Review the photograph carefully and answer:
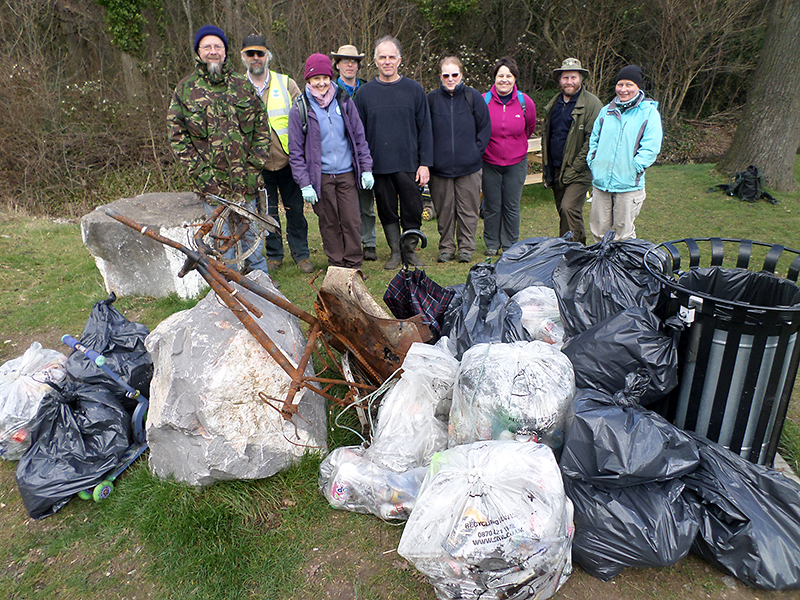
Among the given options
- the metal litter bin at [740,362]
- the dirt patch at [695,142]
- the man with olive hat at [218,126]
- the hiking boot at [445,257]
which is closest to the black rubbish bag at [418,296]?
the metal litter bin at [740,362]

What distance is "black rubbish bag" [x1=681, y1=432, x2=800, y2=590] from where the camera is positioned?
6.80ft

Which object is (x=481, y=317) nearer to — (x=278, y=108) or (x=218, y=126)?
(x=218, y=126)

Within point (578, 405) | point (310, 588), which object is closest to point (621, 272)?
point (578, 405)

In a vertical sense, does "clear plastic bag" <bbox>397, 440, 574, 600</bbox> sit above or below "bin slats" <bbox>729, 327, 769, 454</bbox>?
below

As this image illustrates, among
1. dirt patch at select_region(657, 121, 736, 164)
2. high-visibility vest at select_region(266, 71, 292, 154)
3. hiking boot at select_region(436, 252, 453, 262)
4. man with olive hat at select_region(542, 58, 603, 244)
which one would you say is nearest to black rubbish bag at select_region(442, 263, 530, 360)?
hiking boot at select_region(436, 252, 453, 262)

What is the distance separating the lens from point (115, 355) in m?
3.16

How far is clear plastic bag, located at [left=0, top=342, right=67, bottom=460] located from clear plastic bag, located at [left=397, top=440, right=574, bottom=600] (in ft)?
7.39

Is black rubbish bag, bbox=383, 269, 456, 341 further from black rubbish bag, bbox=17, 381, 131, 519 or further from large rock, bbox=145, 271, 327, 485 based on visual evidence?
black rubbish bag, bbox=17, 381, 131, 519

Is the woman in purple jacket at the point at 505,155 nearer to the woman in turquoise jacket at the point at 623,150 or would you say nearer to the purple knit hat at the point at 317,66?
the woman in turquoise jacket at the point at 623,150

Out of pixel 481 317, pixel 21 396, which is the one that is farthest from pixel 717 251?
pixel 21 396

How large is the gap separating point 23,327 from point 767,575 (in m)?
5.56

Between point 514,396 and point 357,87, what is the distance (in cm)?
437

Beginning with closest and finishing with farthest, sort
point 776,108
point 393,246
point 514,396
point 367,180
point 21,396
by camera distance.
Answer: point 514,396
point 21,396
point 367,180
point 393,246
point 776,108

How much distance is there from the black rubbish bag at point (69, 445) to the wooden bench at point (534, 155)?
777cm
